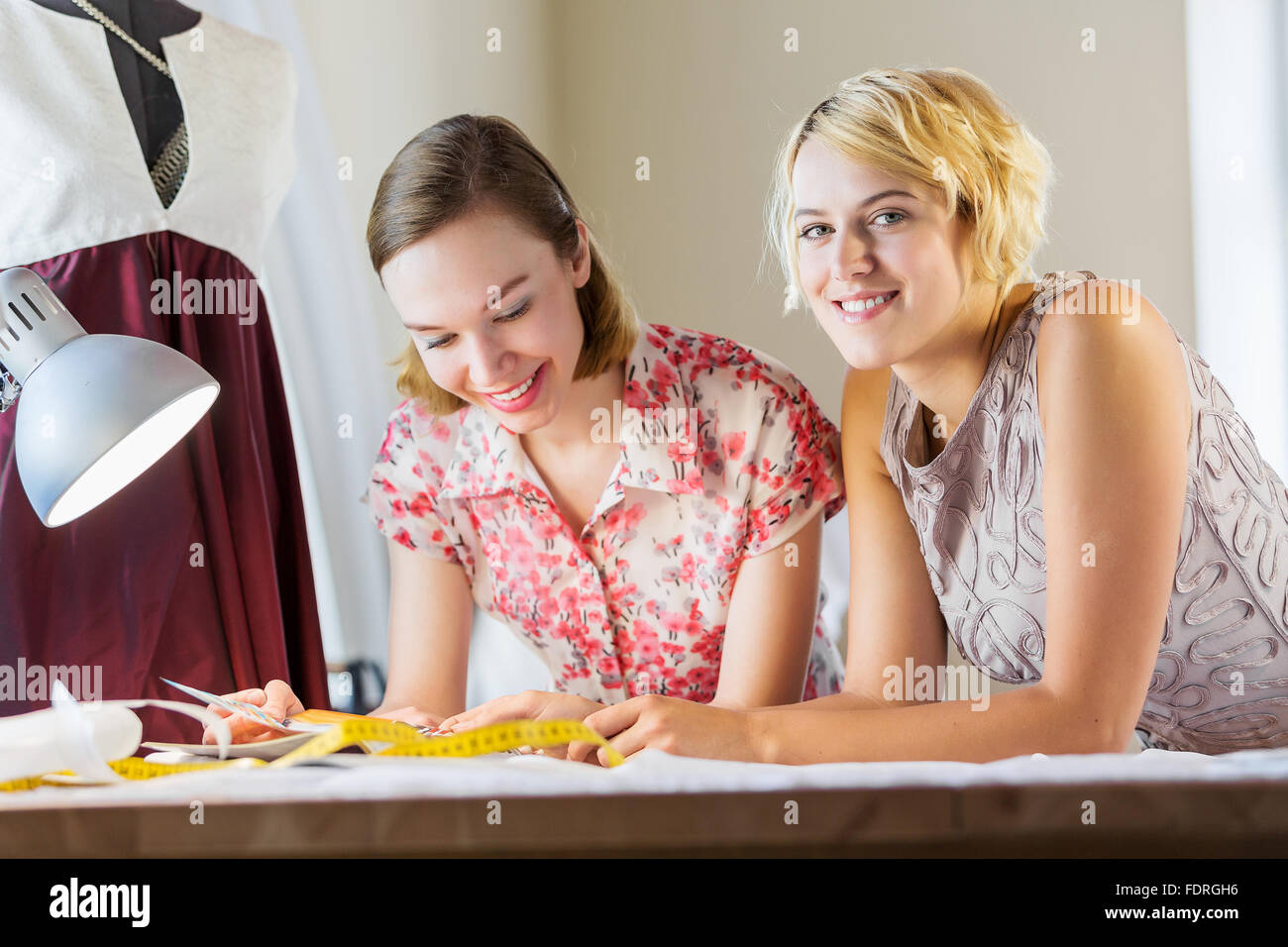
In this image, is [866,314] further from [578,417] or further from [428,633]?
[428,633]

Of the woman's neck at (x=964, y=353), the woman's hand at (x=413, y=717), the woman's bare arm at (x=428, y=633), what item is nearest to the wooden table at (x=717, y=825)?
the woman's hand at (x=413, y=717)

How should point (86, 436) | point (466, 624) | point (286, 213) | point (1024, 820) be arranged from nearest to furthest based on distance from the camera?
point (1024, 820) < point (86, 436) < point (466, 624) < point (286, 213)

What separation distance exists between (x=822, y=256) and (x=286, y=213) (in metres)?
0.91

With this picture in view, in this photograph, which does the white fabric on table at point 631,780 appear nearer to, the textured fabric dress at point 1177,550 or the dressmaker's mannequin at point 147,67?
the textured fabric dress at point 1177,550

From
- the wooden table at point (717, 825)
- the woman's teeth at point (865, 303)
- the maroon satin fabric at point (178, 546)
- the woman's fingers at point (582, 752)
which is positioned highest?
the woman's teeth at point (865, 303)

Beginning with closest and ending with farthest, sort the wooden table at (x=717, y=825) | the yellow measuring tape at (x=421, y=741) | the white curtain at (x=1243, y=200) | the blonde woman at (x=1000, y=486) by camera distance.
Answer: the wooden table at (x=717, y=825), the yellow measuring tape at (x=421, y=741), the blonde woman at (x=1000, y=486), the white curtain at (x=1243, y=200)

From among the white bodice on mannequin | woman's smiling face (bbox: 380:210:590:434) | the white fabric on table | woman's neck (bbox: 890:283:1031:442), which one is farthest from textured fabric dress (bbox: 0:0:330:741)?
woman's neck (bbox: 890:283:1031:442)

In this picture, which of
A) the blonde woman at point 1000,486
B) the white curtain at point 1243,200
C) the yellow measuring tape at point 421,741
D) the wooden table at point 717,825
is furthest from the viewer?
the white curtain at point 1243,200

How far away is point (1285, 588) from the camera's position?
986 millimetres

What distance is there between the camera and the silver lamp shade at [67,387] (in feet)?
2.37

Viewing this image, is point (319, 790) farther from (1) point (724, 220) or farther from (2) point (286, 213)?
(1) point (724, 220)

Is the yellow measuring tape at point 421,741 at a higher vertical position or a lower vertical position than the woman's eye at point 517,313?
lower

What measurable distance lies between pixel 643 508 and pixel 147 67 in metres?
0.71
